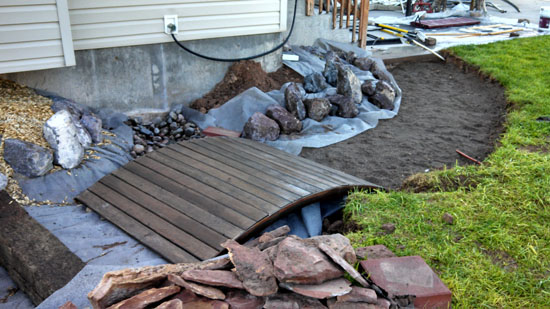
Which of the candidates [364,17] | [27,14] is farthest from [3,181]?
[364,17]

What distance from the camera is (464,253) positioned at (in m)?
2.91

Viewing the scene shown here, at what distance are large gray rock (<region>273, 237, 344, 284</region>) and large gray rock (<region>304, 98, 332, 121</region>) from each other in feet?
12.0

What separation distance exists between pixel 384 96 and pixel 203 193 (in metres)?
3.55

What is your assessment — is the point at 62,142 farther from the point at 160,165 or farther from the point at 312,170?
the point at 312,170

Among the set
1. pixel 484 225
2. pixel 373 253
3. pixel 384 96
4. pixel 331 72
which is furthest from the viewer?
pixel 331 72

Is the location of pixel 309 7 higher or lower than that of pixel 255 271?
higher

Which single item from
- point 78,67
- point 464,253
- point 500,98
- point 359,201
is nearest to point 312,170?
point 359,201

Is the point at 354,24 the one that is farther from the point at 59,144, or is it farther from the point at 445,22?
the point at 59,144

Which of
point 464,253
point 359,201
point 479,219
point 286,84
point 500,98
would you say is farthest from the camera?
point 500,98

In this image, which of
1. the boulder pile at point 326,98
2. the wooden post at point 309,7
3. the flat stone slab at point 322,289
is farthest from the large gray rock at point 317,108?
the flat stone slab at point 322,289

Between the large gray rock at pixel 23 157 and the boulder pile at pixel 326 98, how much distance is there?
218 cm

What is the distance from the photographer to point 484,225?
10.5 ft

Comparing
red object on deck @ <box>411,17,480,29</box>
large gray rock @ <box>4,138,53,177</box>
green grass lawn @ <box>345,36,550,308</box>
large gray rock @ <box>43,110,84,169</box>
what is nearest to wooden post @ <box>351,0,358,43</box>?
red object on deck @ <box>411,17,480,29</box>

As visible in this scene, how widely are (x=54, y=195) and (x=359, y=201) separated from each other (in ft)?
7.96
